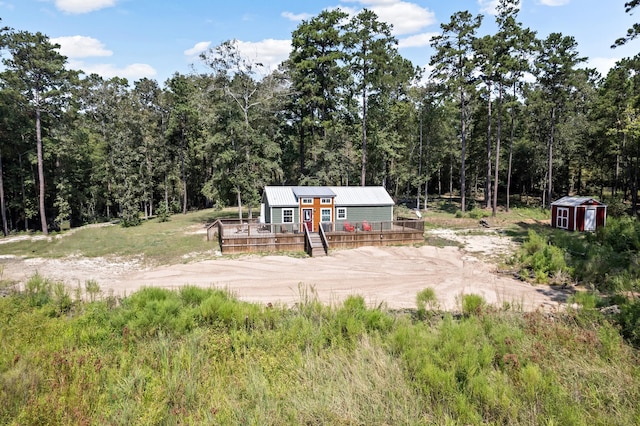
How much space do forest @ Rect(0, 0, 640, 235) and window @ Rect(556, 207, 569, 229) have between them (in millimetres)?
5966

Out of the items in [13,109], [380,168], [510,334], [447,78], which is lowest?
[510,334]

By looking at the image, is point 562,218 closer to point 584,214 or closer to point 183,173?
point 584,214

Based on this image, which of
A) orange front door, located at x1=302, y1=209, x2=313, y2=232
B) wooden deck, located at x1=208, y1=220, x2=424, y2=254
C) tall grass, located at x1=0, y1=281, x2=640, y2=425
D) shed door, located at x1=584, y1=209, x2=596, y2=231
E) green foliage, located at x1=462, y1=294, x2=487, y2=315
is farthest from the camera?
shed door, located at x1=584, y1=209, x2=596, y2=231

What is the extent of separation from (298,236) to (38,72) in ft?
77.0

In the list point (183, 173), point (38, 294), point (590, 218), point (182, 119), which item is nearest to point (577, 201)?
Answer: point (590, 218)

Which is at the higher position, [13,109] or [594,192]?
[13,109]

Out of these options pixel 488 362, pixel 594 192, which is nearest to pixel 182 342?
pixel 488 362

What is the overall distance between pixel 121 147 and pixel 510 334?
39.0m

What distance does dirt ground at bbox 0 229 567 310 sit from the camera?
11508 millimetres

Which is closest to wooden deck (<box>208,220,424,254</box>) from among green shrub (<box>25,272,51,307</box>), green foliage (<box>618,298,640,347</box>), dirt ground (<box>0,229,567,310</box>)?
dirt ground (<box>0,229,567,310</box>)

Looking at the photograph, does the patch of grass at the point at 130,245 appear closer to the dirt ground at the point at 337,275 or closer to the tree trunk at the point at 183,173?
the dirt ground at the point at 337,275

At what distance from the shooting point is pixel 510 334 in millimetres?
5613

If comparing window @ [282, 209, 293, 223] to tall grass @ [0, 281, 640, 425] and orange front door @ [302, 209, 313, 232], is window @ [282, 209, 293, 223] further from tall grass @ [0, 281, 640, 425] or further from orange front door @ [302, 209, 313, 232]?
tall grass @ [0, 281, 640, 425]

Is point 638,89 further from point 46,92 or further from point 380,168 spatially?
point 46,92
